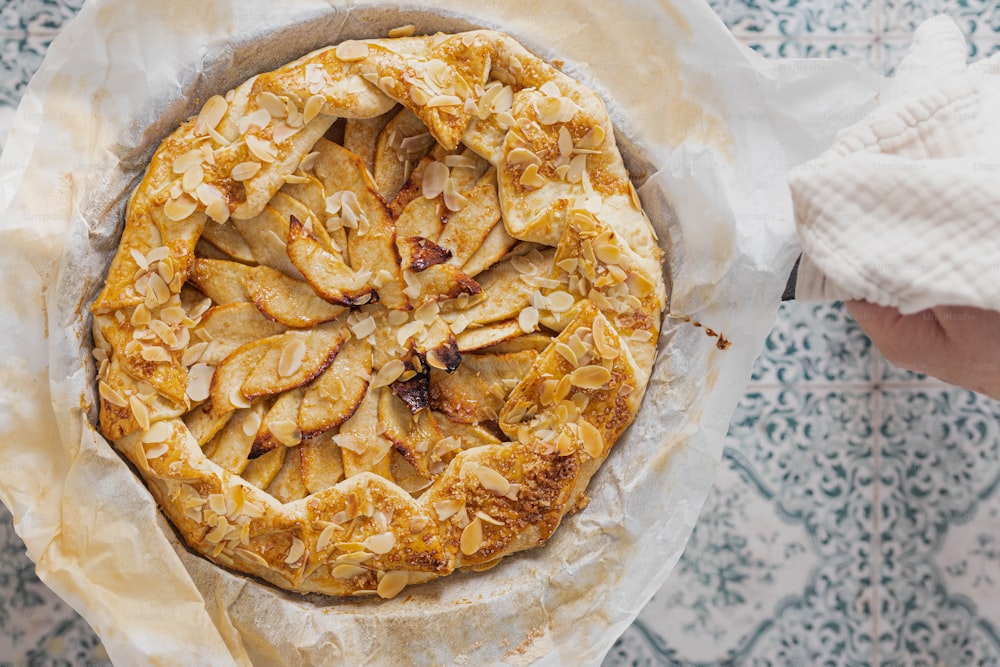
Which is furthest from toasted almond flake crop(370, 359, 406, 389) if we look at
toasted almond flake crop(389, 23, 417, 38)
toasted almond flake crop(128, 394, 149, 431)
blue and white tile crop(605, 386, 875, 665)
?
blue and white tile crop(605, 386, 875, 665)

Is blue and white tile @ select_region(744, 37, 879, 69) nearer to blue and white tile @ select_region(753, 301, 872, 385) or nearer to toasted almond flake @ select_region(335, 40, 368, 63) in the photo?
blue and white tile @ select_region(753, 301, 872, 385)

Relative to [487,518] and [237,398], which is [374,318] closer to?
[237,398]

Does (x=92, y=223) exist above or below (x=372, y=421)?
above

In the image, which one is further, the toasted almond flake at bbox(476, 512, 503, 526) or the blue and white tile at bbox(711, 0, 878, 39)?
the blue and white tile at bbox(711, 0, 878, 39)

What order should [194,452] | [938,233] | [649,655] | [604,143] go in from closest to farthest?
[938,233] → [194,452] → [604,143] → [649,655]

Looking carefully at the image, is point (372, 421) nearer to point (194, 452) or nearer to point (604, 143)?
point (194, 452)

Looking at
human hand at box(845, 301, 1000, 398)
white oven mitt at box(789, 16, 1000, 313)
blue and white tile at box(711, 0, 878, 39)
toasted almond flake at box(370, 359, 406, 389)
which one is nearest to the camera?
white oven mitt at box(789, 16, 1000, 313)

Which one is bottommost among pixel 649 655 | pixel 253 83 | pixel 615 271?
pixel 649 655

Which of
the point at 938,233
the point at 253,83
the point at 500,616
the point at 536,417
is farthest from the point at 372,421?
the point at 938,233
